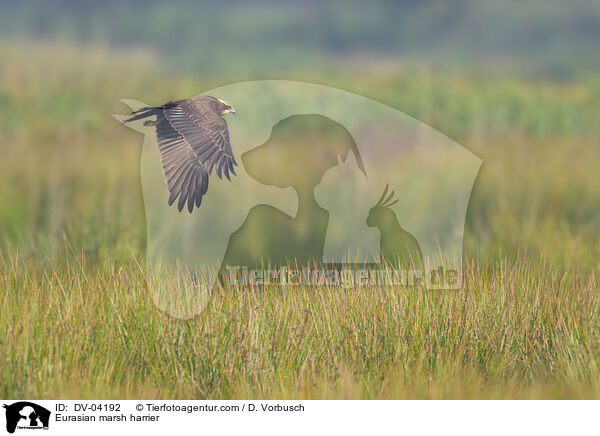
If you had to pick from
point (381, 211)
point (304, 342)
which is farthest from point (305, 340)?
point (381, 211)

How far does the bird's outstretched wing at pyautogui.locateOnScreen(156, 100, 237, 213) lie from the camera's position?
4184 mm

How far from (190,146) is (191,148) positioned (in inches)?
0.6

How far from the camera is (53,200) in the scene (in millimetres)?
11375

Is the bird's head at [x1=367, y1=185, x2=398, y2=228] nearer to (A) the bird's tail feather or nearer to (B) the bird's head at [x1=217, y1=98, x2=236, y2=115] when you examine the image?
(B) the bird's head at [x1=217, y1=98, x2=236, y2=115]

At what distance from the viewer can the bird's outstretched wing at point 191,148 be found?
4.18m

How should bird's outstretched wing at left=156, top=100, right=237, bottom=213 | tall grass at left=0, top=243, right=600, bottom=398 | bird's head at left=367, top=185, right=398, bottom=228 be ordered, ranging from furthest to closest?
bird's head at left=367, top=185, right=398, bottom=228 < bird's outstretched wing at left=156, top=100, right=237, bottom=213 < tall grass at left=0, top=243, right=600, bottom=398

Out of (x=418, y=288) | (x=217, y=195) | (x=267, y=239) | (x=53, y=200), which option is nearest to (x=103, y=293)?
(x=418, y=288)

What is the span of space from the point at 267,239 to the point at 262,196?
2.17 meters
